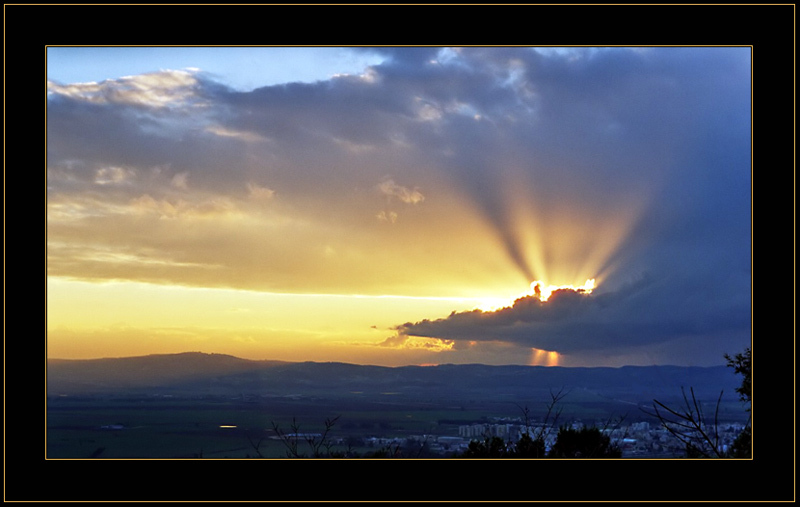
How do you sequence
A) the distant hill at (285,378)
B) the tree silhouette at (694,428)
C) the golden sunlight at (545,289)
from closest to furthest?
1. the tree silhouette at (694,428)
2. the golden sunlight at (545,289)
3. the distant hill at (285,378)

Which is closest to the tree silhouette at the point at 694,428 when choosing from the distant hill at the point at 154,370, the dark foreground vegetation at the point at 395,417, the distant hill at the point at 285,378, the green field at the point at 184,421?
the dark foreground vegetation at the point at 395,417

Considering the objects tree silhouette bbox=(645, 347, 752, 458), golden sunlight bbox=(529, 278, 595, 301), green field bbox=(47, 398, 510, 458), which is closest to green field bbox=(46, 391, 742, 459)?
green field bbox=(47, 398, 510, 458)

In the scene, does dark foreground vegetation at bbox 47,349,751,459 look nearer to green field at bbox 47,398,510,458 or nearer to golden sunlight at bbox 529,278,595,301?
green field at bbox 47,398,510,458

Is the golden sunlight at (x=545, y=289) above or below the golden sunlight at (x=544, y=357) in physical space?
above

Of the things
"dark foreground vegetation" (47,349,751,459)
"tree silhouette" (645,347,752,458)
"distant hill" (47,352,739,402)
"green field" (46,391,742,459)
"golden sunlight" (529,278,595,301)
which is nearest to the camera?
"tree silhouette" (645,347,752,458)

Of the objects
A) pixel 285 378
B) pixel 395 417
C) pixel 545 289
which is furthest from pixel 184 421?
pixel 545 289

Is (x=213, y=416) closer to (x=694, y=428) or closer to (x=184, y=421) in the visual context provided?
(x=184, y=421)

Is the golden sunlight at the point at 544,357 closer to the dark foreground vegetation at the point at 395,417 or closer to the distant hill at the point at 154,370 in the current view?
the dark foreground vegetation at the point at 395,417

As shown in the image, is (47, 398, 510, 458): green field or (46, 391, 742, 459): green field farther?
(47, 398, 510, 458): green field

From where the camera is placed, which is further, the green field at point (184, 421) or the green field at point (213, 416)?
the green field at point (184, 421)

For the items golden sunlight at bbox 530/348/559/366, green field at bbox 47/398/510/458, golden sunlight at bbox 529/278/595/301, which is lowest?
green field at bbox 47/398/510/458
